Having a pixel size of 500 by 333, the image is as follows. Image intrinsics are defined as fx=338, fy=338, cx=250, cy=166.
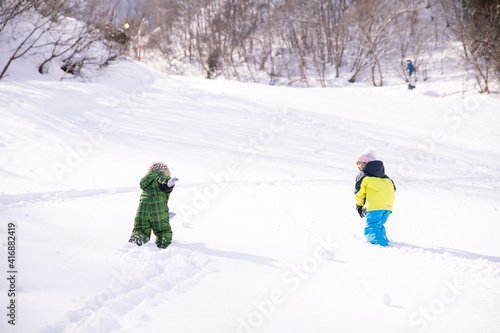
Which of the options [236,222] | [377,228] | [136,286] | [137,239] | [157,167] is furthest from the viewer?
[236,222]

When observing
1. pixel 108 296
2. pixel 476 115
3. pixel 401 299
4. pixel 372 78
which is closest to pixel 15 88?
pixel 108 296

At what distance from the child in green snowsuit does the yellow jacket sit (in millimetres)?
2232

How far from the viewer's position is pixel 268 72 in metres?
30.3

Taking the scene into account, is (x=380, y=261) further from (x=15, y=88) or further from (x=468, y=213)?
(x=15, y=88)

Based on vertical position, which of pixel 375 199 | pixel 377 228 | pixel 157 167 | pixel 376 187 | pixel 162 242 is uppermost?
pixel 157 167

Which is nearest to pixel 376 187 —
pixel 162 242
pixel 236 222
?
pixel 236 222

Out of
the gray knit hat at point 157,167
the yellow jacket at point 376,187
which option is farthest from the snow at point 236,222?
the gray knit hat at point 157,167

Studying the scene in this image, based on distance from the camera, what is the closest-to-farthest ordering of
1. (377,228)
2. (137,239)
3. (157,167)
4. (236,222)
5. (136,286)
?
(136,286)
(137,239)
(157,167)
(377,228)
(236,222)

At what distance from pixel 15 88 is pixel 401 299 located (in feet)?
33.4

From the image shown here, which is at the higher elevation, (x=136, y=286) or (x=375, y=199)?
(x=375, y=199)

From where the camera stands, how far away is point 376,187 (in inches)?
155

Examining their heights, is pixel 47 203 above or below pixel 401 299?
above

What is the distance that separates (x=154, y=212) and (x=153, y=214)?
2 cm

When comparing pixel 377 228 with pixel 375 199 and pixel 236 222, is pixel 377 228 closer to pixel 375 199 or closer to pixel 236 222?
pixel 375 199
